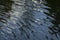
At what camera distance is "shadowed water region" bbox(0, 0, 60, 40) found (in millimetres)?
11174

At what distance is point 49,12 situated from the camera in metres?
13.7

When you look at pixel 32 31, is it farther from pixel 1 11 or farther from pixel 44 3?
pixel 44 3

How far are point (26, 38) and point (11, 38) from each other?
→ 0.81 metres

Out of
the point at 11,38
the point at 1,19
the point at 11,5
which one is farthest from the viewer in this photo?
the point at 11,5

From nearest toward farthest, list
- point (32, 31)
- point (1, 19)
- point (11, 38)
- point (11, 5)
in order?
point (11, 38)
point (32, 31)
point (1, 19)
point (11, 5)

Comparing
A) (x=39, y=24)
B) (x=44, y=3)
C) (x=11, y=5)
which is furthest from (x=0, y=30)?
(x=44, y=3)

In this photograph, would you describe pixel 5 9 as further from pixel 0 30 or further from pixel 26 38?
pixel 26 38

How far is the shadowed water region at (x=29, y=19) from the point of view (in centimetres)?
1117

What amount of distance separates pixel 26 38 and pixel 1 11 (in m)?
3.48

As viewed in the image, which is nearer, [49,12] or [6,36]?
[6,36]

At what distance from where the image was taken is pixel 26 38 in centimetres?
1084

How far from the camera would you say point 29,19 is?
12.7 metres

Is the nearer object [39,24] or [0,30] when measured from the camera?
[0,30]

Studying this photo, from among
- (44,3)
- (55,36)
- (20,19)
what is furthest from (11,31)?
(44,3)
